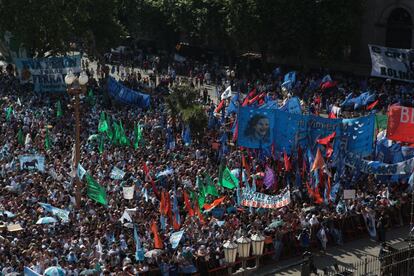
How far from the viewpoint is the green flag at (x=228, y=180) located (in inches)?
1095

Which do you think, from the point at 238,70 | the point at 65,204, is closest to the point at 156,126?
the point at 65,204

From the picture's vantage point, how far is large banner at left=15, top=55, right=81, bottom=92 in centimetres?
4528

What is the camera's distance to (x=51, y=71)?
149 feet

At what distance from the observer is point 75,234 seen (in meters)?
23.4

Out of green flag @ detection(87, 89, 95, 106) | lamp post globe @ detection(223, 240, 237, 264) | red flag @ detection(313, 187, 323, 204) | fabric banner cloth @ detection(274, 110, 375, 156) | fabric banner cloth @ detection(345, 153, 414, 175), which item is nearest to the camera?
lamp post globe @ detection(223, 240, 237, 264)

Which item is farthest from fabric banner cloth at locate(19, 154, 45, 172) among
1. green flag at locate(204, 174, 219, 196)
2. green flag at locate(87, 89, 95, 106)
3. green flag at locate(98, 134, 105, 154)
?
green flag at locate(87, 89, 95, 106)

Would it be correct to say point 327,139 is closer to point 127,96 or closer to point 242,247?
point 242,247

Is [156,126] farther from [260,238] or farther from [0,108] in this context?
[260,238]

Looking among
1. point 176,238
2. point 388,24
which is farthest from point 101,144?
point 388,24

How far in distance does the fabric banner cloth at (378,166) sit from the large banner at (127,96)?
1490 cm

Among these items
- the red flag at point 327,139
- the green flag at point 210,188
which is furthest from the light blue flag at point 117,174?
the red flag at point 327,139

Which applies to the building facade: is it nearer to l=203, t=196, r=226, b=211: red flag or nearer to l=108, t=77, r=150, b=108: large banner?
l=108, t=77, r=150, b=108: large banner

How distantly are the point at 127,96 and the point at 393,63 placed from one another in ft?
47.7

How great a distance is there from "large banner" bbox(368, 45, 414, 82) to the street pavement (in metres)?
18.2
